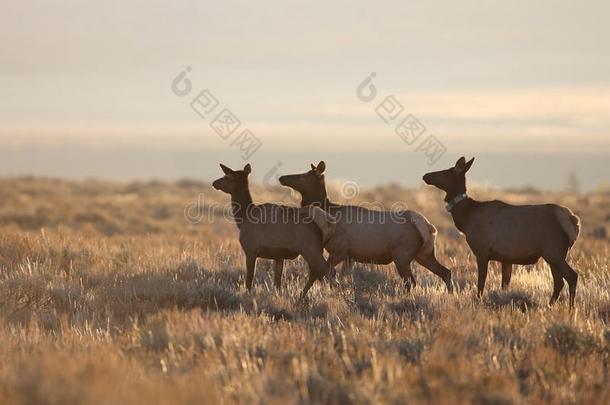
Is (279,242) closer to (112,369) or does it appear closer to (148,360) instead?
(148,360)

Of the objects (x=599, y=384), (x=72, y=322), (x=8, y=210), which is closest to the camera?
(x=599, y=384)

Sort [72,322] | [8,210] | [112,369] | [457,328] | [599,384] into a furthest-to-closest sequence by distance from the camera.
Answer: [8,210] < [72,322] < [457,328] < [599,384] < [112,369]

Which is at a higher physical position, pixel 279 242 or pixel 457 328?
pixel 279 242

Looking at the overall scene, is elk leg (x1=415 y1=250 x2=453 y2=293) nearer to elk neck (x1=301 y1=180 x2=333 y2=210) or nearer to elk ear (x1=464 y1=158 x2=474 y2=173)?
elk ear (x1=464 y1=158 x2=474 y2=173)

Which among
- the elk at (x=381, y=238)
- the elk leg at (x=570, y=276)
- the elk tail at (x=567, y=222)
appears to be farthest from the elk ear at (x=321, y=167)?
the elk leg at (x=570, y=276)

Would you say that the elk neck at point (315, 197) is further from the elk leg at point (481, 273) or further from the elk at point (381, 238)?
the elk leg at point (481, 273)

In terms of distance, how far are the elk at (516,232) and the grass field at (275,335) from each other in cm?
43

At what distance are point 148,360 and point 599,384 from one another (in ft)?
12.4

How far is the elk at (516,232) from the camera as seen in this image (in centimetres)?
1009

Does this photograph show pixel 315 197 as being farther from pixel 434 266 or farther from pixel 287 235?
pixel 434 266

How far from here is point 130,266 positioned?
12617 mm

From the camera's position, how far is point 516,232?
10.3 m

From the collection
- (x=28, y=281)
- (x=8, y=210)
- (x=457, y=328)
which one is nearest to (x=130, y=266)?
(x=28, y=281)

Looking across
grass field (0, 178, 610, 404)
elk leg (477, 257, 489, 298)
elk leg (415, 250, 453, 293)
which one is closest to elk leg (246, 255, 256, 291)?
grass field (0, 178, 610, 404)
